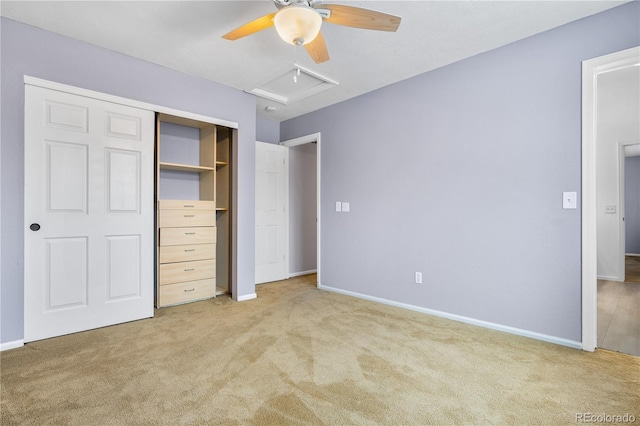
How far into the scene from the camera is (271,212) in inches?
188

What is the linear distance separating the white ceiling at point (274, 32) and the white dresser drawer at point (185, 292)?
235 centimetres

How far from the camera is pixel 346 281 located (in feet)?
13.5

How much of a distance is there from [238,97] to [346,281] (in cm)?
269

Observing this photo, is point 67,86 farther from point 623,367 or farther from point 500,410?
point 623,367

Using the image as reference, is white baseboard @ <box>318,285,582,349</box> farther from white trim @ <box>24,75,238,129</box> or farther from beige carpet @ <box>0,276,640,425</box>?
white trim @ <box>24,75,238,129</box>

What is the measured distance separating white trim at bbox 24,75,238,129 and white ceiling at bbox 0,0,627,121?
0.44 m

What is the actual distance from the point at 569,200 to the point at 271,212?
11.6 feet

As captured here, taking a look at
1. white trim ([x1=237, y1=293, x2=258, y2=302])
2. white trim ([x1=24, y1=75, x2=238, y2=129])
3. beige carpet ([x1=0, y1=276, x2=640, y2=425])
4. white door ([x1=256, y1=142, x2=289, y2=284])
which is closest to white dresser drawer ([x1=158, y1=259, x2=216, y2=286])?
white trim ([x1=237, y1=293, x2=258, y2=302])

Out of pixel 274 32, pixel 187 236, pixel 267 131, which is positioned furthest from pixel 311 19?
pixel 267 131

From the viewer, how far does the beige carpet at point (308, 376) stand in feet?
5.32

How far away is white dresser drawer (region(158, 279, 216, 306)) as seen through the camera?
3.40 meters

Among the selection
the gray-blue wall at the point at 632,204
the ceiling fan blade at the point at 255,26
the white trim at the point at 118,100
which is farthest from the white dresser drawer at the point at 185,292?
the gray-blue wall at the point at 632,204

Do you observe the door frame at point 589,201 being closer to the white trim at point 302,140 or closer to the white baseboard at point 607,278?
the white trim at point 302,140

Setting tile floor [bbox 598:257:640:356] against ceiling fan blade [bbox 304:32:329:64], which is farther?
tile floor [bbox 598:257:640:356]
